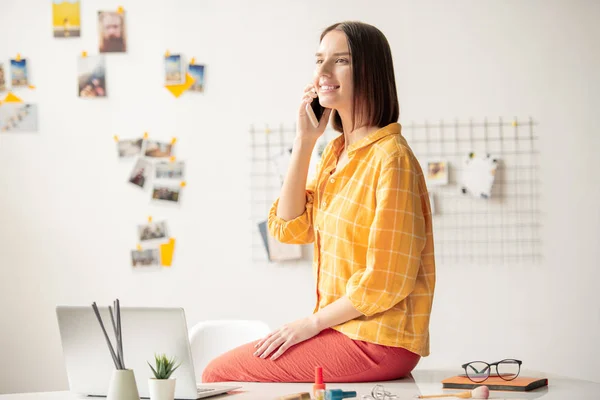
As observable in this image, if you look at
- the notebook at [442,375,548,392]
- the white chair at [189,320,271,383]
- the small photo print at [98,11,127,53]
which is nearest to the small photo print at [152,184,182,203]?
the small photo print at [98,11,127,53]

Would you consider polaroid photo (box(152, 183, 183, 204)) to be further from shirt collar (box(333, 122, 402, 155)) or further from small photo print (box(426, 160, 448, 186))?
shirt collar (box(333, 122, 402, 155))

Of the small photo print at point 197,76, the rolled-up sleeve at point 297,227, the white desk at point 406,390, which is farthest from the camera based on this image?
the small photo print at point 197,76

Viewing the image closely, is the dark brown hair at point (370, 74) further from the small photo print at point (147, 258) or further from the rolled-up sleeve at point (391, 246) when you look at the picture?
the small photo print at point (147, 258)

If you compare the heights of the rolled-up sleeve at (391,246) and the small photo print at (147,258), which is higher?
the rolled-up sleeve at (391,246)

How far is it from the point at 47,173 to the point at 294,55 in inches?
46.5

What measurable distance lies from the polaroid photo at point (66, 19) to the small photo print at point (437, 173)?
1613 mm

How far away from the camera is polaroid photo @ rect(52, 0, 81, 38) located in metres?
3.45

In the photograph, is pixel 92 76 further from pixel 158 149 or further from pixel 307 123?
pixel 307 123

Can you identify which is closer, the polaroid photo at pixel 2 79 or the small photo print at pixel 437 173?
the small photo print at pixel 437 173

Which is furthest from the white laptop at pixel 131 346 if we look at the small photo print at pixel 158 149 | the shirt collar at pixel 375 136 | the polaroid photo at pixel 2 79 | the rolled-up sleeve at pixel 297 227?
the polaroid photo at pixel 2 79

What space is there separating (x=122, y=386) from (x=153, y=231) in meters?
2.16

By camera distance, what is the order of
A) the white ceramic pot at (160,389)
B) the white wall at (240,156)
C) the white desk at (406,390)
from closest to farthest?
the white ceramic pot at (160,389)
the white desk at (406,390)
the white wall at (240,156)

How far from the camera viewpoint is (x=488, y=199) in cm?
327

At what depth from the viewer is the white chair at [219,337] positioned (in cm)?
251
